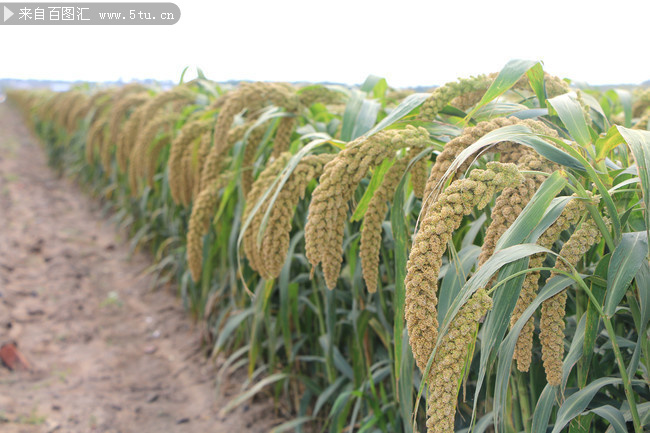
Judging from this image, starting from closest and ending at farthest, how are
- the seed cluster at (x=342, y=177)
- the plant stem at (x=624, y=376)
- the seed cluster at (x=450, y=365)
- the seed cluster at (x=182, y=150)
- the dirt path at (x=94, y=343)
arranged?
the seed cluster at (x=450, y=365), the plant stem at (x=624, y=376), the seed cluster at (x=342, y=177), the seed cluster at (x=182, y=150), the dirt path at (x=94, y=343)

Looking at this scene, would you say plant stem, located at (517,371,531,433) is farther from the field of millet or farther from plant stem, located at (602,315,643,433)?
plant stem, located at (602,315,643,433)

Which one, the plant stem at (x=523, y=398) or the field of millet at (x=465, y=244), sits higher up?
the field of millet at (x=465, y=244)

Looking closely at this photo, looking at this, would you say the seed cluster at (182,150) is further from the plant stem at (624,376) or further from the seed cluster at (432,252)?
the plant stem at (624,376)

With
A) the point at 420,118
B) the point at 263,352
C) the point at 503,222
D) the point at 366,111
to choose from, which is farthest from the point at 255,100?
the point at 263,352

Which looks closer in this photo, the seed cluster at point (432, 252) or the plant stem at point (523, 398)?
the seed cluster at point (432, 252)

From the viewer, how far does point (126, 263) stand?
5.10m

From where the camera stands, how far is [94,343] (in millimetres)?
3607

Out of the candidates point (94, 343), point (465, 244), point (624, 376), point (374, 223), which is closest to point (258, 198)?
point (374, 223)

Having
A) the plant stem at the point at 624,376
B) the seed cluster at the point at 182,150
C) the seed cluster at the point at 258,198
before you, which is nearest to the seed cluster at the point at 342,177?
the seed cluster at the point at 258,198

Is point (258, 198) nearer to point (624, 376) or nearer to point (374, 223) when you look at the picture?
point (374, 223)

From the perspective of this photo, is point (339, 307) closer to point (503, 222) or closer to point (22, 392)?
point (503, 222)

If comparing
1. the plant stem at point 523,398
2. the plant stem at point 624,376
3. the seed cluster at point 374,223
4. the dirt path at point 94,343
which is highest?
the seed cluster at point 374,223

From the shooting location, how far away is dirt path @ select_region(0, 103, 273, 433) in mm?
2729

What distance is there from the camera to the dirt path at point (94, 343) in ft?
8.95
